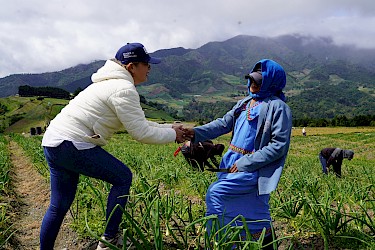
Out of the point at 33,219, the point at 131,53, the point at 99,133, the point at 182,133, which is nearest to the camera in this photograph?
the point at 99,133

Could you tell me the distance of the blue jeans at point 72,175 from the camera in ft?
8.75

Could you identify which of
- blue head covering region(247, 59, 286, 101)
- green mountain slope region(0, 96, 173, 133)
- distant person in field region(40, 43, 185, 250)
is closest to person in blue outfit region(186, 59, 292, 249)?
blue head covering region(247, 59, 286, 101)

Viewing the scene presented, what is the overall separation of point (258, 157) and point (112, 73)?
1.36 metres

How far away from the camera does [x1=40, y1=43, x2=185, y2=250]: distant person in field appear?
2654mm

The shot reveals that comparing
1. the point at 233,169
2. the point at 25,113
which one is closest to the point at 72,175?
the point at 233,169

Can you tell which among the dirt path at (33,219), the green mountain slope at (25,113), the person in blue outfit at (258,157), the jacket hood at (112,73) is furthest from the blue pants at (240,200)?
the green mountain slope at (25,113)

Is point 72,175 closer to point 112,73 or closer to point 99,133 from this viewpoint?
point 99,133

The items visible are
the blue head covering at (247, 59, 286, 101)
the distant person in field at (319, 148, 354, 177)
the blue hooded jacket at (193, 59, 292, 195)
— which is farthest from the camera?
the distant person in field at (319, 148, 354, 177)

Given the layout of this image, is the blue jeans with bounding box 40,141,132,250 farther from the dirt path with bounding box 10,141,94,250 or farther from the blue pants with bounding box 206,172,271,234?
the blue pants with bounding box 206,172,271,234

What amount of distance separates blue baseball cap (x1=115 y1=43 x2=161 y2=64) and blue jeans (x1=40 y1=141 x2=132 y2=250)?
0.78 metres

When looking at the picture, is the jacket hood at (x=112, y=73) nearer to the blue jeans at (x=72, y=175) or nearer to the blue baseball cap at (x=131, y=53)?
the blue baseball cap at (x=131, y=53)

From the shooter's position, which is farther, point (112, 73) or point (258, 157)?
point (112, 73)

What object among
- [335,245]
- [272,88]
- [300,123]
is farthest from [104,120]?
[300,123]

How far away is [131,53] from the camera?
9.25ft
